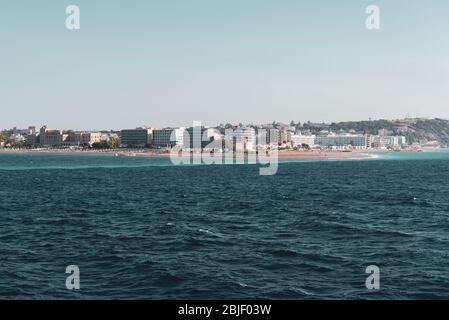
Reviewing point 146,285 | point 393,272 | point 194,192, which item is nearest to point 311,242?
point 393,272

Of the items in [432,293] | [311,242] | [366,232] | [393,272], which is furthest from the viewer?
[366,232]

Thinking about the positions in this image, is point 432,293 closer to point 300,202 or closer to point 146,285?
point 146,285

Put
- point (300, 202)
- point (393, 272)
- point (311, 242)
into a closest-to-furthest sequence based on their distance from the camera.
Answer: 1. point (393, 272)
2. point (311, 242)
3. point (300, 202)

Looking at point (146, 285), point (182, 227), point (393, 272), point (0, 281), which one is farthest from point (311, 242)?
point (0, 281)

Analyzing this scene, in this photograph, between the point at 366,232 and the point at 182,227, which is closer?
the point at 366,232

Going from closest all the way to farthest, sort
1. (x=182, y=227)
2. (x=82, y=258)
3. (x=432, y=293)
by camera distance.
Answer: (x=432, y=293)
(x=82, y=258)
(x=182, y=227)

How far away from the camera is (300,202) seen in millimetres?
59375

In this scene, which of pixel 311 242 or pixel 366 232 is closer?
pixel 311 242

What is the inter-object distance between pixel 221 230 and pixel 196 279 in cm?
1444

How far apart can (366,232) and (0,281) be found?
1015 inches

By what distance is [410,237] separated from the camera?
35844mm

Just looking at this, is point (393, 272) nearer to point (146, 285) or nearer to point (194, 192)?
point (146, 285)
